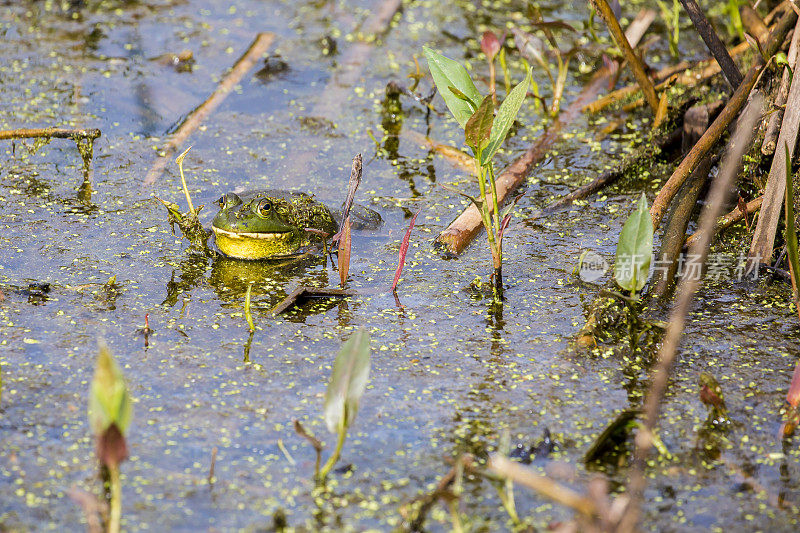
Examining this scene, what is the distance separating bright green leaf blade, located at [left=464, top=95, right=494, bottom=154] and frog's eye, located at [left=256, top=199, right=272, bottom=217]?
107 centimetres

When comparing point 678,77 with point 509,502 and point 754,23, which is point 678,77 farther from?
point 509,502

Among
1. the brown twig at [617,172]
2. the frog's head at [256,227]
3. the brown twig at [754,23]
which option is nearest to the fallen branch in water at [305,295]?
the frog's head at [256,227]

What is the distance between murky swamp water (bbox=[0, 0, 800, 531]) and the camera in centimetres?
241

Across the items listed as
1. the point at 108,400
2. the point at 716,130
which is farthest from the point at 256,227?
the point at 716,130

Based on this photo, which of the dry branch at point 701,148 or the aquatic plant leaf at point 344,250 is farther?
the dry branch at point 701,148

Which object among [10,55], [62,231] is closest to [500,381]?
[62,231]

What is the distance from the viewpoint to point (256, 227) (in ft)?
12.2

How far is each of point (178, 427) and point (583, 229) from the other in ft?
7.56

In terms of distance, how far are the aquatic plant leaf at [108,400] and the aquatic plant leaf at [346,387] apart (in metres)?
0.58

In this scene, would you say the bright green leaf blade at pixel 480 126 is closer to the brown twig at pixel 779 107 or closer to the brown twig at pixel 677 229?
the brown twig at pixel 677 229

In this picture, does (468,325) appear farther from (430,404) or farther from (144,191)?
(144,191)

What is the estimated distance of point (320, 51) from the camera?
6.11 meters

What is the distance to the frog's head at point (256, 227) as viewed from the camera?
12.2ft

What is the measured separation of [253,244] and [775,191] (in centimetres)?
235
